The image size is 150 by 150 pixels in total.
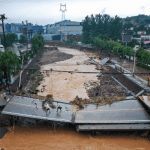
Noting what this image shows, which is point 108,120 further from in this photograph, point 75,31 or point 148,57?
point 75,31

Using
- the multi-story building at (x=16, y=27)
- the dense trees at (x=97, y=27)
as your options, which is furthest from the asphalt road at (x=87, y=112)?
the multi-story building at (x=16, y=27)

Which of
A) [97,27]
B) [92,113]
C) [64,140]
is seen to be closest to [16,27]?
[97,27]

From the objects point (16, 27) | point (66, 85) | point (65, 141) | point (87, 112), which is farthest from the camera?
point (16, 27)

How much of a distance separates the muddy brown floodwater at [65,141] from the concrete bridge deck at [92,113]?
768 mm

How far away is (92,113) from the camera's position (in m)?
10.0

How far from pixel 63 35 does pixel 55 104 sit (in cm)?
6890

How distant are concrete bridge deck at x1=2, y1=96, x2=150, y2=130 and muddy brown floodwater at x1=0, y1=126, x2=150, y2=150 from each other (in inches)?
30.2

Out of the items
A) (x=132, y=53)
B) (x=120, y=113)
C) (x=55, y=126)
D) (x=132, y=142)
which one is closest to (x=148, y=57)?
(x=132, y=53)

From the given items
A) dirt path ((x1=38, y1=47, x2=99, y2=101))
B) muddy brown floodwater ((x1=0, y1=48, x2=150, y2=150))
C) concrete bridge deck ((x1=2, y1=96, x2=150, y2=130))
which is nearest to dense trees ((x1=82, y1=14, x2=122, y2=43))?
dirt path ((x1=38, y1=47, x2=99, y2=101))

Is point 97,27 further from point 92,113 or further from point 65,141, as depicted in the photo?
point 65,141

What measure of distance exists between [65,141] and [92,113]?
2.62 meters

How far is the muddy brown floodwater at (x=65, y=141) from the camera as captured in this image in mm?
8297

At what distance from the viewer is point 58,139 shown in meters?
8.84

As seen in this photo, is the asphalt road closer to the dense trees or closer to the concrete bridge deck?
the concrete bridge deck
